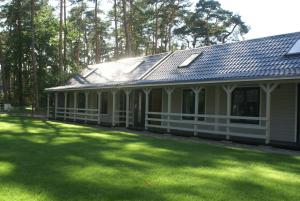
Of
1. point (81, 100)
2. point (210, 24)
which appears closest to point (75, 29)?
point (210, 24)

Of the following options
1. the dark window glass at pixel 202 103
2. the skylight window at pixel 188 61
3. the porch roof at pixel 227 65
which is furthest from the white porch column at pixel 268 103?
the skylight window at pixel 188 61

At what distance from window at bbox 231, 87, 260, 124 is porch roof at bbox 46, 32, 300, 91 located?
32.1 inches

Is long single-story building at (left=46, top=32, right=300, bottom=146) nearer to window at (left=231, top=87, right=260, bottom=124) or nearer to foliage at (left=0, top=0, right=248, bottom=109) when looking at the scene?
window at (left=231, top=87, right=260, bottom=124)

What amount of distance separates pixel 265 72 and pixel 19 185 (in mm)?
8961

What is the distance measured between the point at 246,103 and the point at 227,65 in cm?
194

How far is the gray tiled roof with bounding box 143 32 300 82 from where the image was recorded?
12.6 m

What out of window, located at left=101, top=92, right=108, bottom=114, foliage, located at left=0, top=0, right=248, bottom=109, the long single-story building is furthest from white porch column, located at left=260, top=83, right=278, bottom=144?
foliage, located at left=0, top=0, right=248, bottom=109

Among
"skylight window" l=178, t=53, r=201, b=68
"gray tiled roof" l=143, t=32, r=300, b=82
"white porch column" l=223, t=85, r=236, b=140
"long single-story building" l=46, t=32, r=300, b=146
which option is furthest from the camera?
"skylight window" l=178, t=53, r=201, b=68

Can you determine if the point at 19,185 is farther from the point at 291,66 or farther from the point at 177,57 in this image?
the point at 177,57

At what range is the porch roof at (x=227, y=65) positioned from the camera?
12.6 meters

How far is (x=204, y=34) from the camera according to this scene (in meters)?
42.2

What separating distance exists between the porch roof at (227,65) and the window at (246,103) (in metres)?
0.81

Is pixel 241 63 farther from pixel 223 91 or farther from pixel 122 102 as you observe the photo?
pixel 122 102

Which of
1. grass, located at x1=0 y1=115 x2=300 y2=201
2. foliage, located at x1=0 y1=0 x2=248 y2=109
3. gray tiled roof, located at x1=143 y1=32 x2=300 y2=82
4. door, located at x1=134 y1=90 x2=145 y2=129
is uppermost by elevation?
foliage, located at x1=0 y1=0 x2=248 y2=109
